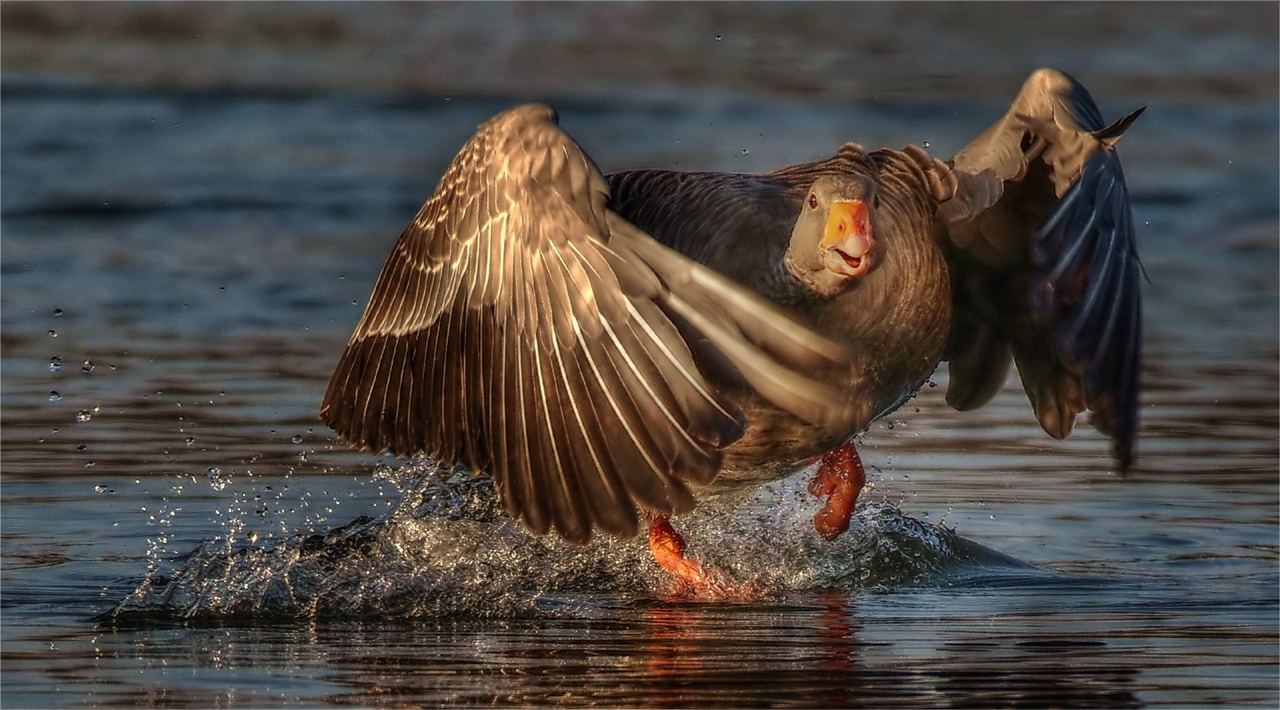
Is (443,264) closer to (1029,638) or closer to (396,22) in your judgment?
(1029,638)

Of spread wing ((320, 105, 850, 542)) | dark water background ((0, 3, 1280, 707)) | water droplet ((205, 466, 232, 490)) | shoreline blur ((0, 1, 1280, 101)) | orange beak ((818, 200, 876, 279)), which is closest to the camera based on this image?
spread wing ((320, 105, 850, 542))

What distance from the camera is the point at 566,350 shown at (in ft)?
20.3

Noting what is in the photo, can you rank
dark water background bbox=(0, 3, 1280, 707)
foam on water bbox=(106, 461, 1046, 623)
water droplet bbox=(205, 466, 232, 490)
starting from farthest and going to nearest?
1. water droplet bbox=(205, 466, 232, 490)
2. foam on water bbox=(106, 461, 1046, 623)
3. dark water background bbox=(0, 3, 1280, 707)

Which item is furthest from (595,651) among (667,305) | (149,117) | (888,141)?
(149,117)

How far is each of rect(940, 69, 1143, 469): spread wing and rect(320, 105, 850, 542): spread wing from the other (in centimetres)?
A: 99

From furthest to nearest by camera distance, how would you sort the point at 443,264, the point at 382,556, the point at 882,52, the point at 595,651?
1. the point at 882,52
2. the point at 382,556
3. the point at 443,264
4. the point at 595,651

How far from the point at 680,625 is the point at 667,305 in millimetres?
1333

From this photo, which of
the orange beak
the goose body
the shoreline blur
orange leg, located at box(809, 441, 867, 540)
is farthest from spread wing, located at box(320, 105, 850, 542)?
the shoreline blur

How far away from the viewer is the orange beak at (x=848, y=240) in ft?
21.2

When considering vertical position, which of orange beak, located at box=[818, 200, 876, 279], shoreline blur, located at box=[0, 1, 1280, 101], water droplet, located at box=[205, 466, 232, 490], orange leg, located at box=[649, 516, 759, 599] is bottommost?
water droplet, located at box=[205, 466, 232, 490]

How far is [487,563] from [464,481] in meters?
0.81

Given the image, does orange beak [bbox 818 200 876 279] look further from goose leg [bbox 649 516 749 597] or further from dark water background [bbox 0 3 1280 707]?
goose leg [bbox 649 516 749 597]

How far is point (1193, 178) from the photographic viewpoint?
17000 millimetres

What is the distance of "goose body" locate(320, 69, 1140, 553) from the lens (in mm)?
5988
